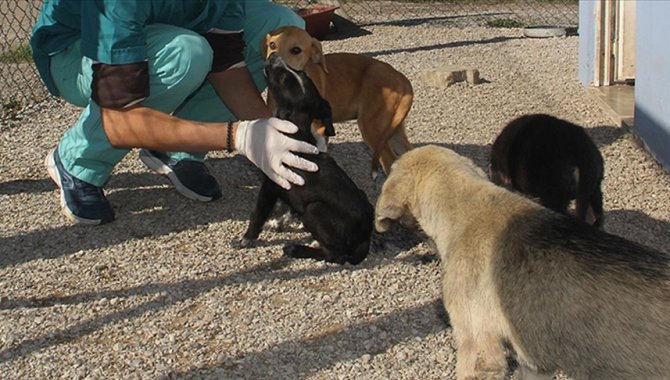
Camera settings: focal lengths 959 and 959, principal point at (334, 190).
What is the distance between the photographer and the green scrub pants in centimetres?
485

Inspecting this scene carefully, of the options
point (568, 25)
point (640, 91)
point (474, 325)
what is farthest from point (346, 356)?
point (568, 25)

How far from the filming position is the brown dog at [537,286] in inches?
109

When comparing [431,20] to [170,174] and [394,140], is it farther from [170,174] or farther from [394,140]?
[170,174]

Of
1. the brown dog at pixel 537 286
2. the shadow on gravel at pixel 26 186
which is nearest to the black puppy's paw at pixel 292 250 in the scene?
the brown dog at pixel 537 286

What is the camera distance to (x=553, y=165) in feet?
14.4

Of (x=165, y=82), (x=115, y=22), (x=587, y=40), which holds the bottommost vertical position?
(x=587, y=40)

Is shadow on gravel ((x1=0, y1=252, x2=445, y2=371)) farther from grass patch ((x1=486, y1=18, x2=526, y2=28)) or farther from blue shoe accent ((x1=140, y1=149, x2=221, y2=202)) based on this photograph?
grass patch ((x1=486, y1=18, x2=526, y2=28))

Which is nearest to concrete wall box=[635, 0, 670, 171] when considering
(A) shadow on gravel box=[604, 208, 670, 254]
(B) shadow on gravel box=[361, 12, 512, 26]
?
(A) shadow on gravel box=[604, 208, 670, 254]

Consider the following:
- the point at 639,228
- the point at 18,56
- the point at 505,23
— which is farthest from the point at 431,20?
the point at 639,228

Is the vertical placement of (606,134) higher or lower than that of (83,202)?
lower

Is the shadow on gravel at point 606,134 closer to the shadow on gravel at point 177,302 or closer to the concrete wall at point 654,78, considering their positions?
the concrete wall at point 654,78

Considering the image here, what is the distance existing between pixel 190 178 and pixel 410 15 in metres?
7.19

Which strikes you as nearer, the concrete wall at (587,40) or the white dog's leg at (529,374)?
the white dog's leg at (529,374)

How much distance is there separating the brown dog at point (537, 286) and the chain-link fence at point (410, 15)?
20.8 feet
